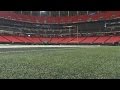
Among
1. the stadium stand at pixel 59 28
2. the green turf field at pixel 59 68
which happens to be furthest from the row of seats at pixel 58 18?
the green turf field at pixel 59 68

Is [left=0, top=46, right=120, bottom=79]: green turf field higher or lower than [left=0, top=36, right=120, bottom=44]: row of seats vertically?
higher

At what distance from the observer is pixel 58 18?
190 feet

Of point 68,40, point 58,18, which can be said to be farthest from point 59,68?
point 58,18

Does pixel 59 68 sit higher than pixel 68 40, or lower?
higher

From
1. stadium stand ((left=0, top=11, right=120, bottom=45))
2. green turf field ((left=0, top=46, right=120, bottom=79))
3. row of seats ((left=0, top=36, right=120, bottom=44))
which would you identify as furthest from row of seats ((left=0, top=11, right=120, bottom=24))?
green turf field ((left=0, top=46, right=120, bottom=79))

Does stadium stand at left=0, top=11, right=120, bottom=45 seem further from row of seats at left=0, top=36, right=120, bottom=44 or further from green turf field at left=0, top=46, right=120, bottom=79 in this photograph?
green turf field at left=0, top=46, right=120, bottom=79

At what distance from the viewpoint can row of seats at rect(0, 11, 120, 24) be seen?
48650mm

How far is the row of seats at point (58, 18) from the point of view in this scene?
4865cm

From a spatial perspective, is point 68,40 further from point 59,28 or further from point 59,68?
point 59,68
